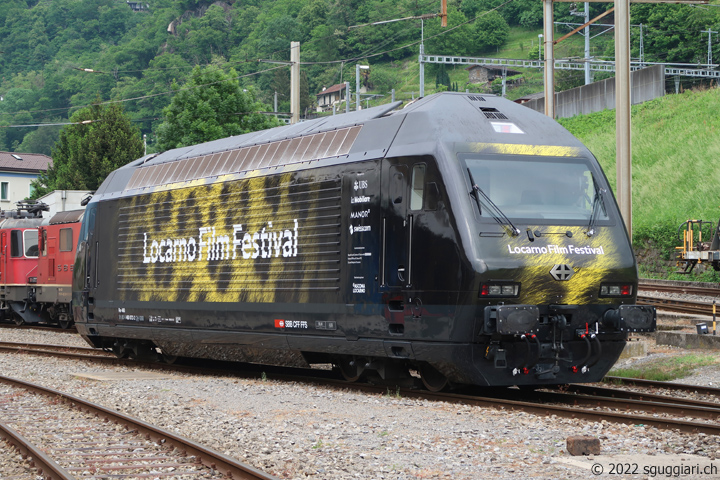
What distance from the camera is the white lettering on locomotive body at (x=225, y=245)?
12.8 m

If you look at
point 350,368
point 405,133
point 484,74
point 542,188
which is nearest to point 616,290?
point 542,188

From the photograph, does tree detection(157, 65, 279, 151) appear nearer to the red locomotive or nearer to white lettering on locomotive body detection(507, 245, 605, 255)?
the red locomotive

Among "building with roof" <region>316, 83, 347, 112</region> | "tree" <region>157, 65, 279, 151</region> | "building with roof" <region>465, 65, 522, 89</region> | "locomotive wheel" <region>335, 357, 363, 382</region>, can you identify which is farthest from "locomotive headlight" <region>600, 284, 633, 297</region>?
"building with roof" <region>316, 83, 347, 112</region>

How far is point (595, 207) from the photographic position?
1084cm

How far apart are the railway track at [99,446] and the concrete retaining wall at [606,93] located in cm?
4339

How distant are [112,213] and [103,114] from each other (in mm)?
38796

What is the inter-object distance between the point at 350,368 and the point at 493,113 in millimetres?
3965

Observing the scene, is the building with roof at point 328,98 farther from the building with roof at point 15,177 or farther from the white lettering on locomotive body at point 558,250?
the white lettering on locomotive body at point 558,250

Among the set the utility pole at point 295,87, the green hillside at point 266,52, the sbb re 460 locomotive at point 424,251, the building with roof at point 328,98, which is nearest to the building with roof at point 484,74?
the green hillside at point 266,52

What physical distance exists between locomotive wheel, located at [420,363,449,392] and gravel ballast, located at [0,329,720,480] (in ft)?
2.02

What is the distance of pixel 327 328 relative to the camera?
464 inches

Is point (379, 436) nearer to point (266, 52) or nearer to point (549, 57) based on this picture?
point (549, 57)

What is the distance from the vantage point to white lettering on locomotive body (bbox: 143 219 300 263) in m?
12.8

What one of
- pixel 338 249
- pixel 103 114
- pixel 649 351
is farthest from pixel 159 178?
pixel 103 114
